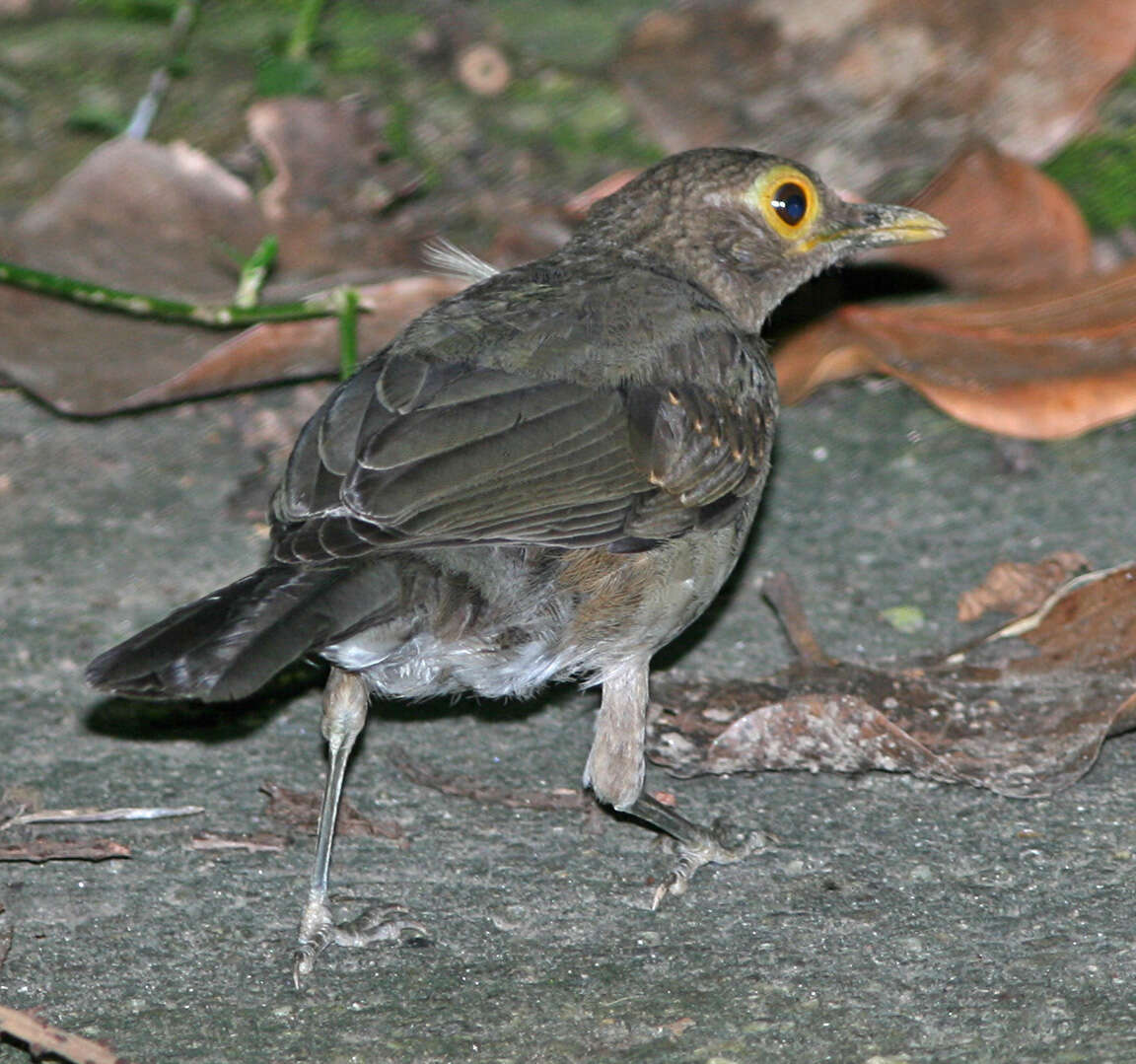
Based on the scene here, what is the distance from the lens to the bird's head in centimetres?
531

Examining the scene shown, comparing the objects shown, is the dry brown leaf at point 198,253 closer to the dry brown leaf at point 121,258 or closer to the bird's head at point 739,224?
the dry brown leaf at point 121,258

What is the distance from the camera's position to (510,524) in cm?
411

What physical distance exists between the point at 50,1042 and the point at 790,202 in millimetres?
3237

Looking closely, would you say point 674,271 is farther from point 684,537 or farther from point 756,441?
point 684,537

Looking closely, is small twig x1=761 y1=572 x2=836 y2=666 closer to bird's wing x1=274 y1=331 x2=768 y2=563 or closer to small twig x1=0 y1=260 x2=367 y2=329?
bird's wing x1=274 y1=331 x2=768 y2=563

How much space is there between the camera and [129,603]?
5301 millimetres

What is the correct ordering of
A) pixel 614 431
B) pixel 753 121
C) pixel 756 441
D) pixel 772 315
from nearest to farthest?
pixel 614 431 < pixel 756 441 < pixel 772 315 < pixel 753 121

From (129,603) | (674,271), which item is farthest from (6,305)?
(674,271)

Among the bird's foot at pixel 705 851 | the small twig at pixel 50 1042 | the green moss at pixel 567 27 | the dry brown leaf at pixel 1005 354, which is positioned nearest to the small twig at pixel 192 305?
the dry brown leaf at pixel 1005 354

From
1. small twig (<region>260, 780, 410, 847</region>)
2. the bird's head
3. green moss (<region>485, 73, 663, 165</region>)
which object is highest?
the bird's head

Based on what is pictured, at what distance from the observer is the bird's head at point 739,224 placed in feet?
17.4

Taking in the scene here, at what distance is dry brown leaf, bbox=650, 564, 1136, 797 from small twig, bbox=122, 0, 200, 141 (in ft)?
11.0

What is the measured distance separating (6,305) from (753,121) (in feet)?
10.1

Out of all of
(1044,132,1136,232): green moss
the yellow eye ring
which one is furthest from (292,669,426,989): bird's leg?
(1044,132,1136,232): green moss
